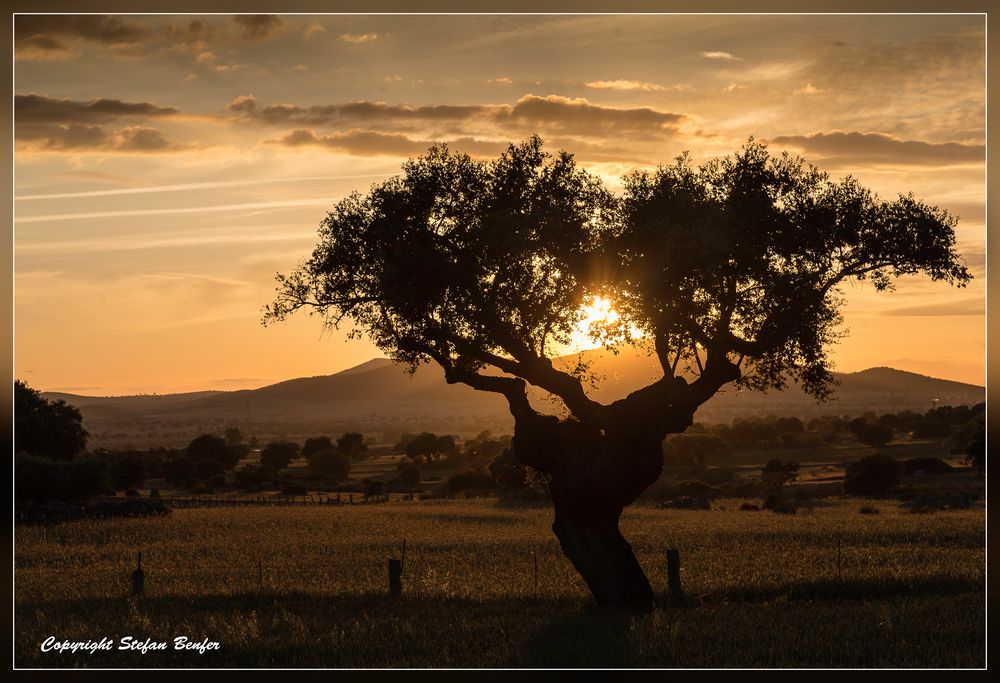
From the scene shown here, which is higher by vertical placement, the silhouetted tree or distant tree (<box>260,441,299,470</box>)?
the silhouetted tree

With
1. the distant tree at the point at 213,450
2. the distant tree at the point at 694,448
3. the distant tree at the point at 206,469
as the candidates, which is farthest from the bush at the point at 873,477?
the distant tree at the point at 213,450

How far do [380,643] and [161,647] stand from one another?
479 cm

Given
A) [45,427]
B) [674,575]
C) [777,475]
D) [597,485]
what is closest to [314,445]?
[45,427]

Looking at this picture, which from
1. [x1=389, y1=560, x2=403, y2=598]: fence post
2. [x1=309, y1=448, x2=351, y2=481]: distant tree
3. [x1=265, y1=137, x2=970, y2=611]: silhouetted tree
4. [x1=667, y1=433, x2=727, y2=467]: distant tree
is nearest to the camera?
[x1=265, y1=137, x2=970, y2=611]: silhouetted tree

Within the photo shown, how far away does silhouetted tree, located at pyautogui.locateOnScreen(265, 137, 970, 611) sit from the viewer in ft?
87.9

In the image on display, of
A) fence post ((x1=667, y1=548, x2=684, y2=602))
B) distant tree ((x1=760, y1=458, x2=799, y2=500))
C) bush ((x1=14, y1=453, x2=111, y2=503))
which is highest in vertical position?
bush ((x1=14, y1=453, x2=111, y2=503))

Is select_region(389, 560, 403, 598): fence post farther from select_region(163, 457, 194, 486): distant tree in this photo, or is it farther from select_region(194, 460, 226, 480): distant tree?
select_region(194, 460, 226, 480): distant tree

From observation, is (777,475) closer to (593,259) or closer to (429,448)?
(429,448)

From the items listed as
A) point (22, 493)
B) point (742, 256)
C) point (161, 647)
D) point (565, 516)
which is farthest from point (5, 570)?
point (22, 493)

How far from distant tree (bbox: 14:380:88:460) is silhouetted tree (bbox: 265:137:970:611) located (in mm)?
71453

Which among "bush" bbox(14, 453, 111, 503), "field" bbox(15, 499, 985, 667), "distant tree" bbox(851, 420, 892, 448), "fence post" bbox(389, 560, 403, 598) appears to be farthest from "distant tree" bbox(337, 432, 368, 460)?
"fence post" bbox(389, 560, 403, 598)

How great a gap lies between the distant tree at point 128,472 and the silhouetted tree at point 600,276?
326ft

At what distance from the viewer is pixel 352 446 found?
179250 millimetres

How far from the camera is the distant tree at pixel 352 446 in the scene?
176500 millimetres
